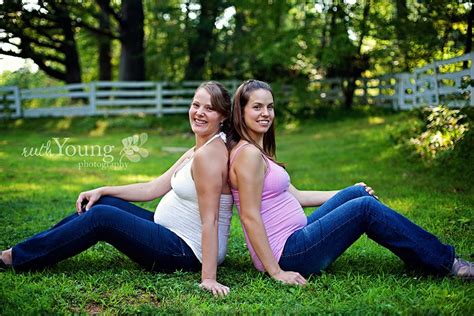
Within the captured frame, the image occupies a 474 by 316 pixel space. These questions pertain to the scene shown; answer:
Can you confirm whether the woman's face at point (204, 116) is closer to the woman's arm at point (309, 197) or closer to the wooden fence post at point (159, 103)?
the woman's arm at point (309, 197)

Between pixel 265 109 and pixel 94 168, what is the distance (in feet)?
22.5

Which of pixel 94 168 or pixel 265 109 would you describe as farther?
pixel 94 168

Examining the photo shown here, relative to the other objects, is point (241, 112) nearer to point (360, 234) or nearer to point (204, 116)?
point (204, 116)

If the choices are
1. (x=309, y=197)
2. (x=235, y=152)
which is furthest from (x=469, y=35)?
(x=235, y=152)

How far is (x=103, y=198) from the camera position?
4.01 m

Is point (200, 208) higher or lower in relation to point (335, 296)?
higher

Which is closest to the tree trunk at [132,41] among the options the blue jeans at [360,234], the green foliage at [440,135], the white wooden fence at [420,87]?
the white wooden fence at [420,87]

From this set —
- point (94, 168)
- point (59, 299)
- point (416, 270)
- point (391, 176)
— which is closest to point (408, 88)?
point (391, 176)

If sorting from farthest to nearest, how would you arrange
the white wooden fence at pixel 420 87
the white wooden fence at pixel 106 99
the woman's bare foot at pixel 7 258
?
1. the white wooden fence at pixel 106 99
2. the white wooden fence at pixel 420 87
3. the woman's bare foot at pixel 7 258

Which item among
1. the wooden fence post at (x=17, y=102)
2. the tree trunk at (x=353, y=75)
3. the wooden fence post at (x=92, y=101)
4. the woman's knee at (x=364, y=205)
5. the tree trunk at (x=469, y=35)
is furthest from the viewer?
the wooden fence post at (x=92, y=101)

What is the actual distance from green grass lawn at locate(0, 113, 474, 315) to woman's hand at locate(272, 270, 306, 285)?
44mm

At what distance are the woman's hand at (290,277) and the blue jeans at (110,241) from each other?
0.56m

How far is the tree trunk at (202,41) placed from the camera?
18812 millimetres

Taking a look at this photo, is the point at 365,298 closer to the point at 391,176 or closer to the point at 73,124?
the point at 391,176
